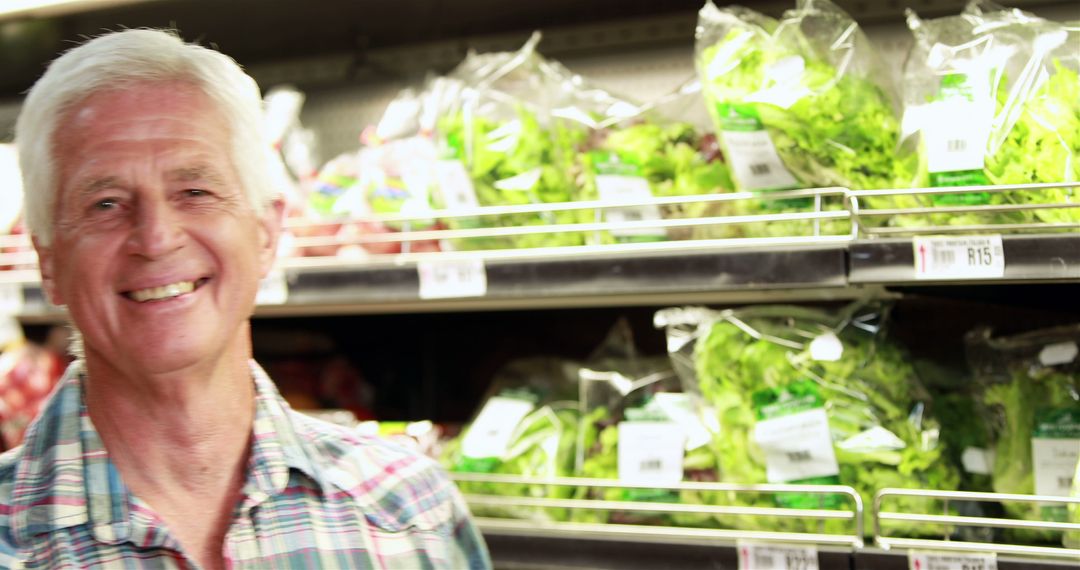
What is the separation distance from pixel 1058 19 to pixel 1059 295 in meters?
0.50

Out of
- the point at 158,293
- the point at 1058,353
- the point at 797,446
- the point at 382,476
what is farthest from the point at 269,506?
the point at 1058,353

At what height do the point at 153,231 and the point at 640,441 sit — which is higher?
the point at 153,231

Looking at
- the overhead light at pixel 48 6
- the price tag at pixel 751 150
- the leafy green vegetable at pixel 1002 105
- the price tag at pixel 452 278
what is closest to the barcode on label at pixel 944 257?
the leafy green vegetable at pixel 1002 105

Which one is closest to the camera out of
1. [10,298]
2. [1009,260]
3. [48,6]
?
[1009,260]

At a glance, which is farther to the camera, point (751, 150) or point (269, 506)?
point (751, 150)

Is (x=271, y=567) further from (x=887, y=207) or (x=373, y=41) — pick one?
(x=373, y=41)

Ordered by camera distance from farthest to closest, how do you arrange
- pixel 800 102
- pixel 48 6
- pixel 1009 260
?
pixel 48 6, pixel 800 102, pixel 1009 260

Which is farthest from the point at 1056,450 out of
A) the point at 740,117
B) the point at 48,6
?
the point at 48,6

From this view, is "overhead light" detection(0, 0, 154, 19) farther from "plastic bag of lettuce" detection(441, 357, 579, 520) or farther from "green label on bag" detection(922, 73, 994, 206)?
"green label on bag" detection(922, 73, 994, 206)

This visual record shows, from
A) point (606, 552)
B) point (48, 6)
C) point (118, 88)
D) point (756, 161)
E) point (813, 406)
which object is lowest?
point (606, 552)

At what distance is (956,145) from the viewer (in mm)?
1523

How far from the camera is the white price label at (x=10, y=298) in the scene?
2.12 metres

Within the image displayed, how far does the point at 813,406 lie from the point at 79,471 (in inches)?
39.1

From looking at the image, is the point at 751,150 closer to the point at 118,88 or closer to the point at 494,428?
the point at 494,428
